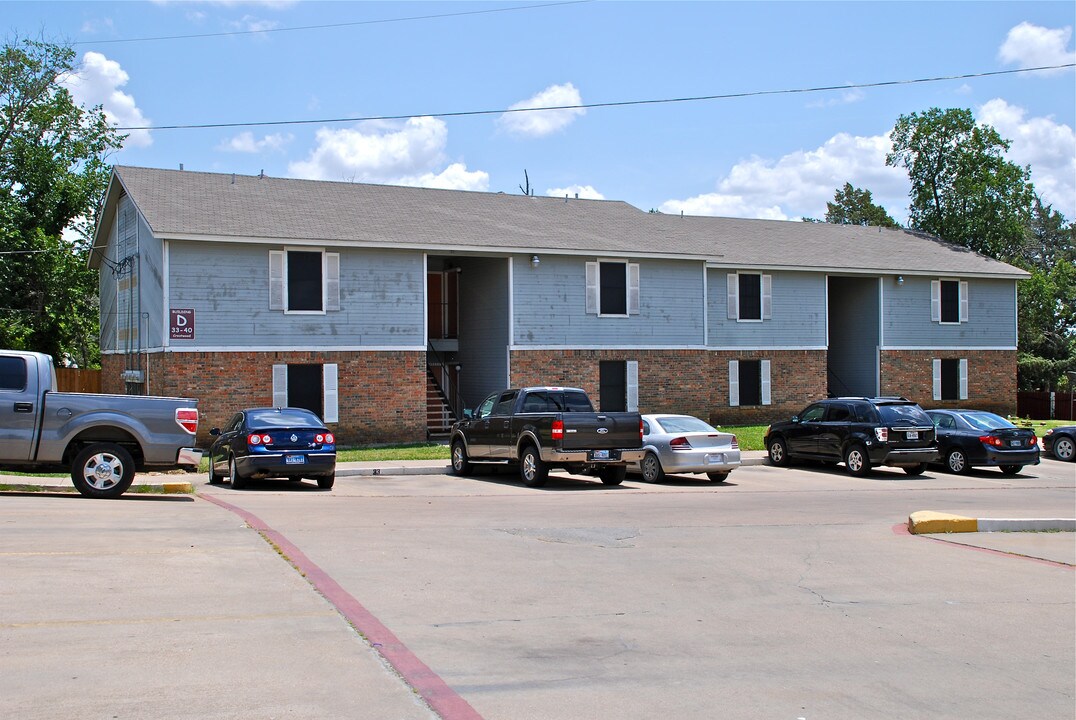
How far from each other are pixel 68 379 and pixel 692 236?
71.3 feet

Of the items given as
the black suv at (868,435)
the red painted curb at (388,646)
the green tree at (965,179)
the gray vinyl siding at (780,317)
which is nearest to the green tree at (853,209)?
the green tree at (965,179)

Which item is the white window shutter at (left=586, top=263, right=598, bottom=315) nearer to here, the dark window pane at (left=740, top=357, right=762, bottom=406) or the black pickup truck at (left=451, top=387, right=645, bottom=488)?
the dark window pane at (left=740, top=357, right=762, bottom=406)

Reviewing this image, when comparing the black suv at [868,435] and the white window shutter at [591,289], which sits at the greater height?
the white window shutter at [591,289]

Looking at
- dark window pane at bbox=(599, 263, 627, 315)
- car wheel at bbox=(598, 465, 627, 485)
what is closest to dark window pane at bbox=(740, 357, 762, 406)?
dark window pane at bbox=(599, 263, 627, 315)

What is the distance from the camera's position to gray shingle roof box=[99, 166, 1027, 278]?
92.7 ft

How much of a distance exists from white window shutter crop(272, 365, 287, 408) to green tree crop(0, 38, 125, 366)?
15041mm

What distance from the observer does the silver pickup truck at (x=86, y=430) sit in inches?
575

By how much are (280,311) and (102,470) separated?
42.4ft

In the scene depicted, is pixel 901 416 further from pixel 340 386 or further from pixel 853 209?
pixel 853 209

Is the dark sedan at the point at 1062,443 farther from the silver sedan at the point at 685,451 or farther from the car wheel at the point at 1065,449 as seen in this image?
the silver sedan at the point at 685,451

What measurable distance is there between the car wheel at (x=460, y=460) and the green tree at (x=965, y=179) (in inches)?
1413

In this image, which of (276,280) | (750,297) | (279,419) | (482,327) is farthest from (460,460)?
(750,297)

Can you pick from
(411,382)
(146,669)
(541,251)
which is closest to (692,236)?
(541,251)

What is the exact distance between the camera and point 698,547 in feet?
39.3
